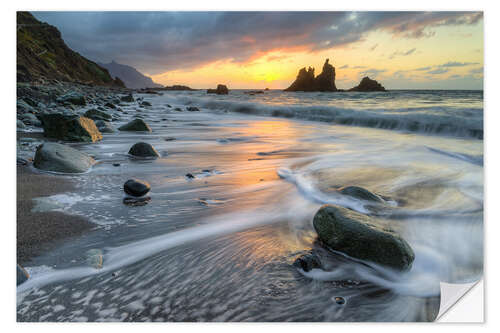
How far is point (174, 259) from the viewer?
1.69 meters

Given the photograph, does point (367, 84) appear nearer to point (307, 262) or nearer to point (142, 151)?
Answer: point (142, 151)

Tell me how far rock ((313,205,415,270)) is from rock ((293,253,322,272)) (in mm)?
197

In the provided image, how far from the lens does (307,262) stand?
1.61 m

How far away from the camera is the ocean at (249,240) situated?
142 cm

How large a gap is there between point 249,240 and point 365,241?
73 centimetres

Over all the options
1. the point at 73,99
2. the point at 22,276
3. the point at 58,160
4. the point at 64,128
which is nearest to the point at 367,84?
the point at 58,160

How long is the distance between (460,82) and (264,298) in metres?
3.40

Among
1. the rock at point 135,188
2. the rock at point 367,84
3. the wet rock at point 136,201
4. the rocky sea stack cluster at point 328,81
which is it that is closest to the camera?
the wet rock at point 136,201

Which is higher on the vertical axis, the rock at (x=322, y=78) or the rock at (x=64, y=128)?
the rock at (x=322, y=78)

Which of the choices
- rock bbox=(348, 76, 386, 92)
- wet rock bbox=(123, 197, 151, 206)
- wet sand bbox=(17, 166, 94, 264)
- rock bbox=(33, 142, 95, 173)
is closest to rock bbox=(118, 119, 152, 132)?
rock bbox=(33, 142, 95, 173)

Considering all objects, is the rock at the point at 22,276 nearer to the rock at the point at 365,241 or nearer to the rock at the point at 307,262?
the rock at the point at 307,262

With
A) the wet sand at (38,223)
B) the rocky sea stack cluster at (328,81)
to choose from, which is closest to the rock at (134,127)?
the rocky sea stack cluster at (328,81)

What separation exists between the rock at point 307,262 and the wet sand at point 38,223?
1.42 m

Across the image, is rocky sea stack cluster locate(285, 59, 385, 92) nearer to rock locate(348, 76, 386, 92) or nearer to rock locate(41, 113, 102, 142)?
rock locate(348, 76, 386, 92)
